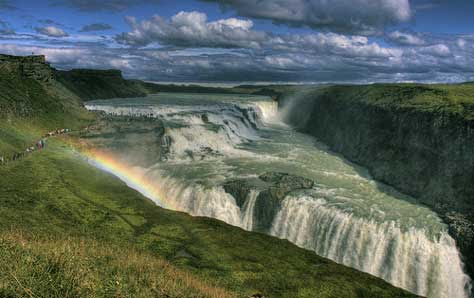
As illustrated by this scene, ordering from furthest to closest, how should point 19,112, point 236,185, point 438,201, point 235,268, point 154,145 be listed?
point 19,112 → point 154,145 → point 236,185 → point 438,201 → point 235,268

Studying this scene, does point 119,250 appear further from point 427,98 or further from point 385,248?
point 427,98

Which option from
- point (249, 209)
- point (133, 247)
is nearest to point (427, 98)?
point (249, 209)

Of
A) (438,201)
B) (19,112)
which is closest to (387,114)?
(438,201)

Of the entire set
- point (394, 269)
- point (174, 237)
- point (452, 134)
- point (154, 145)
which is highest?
point (452, 134)

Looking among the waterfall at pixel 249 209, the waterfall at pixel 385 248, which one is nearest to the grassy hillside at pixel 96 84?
the waterfall at pixel 249 209

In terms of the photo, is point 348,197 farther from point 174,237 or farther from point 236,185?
point 174,237

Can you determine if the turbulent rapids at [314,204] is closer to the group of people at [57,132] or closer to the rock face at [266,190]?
the rock face at [266,190]
